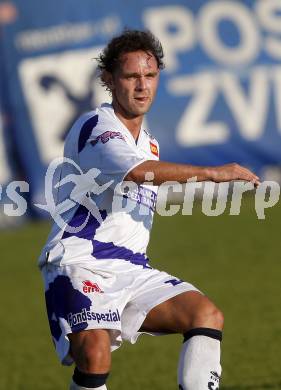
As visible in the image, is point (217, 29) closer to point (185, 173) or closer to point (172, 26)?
point (172, 26)

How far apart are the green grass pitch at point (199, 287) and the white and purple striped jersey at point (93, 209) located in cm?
227

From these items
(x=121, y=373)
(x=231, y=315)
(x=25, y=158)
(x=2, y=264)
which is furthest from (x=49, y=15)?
(x=121, y=373)

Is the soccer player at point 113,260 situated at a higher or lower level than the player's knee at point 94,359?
higher

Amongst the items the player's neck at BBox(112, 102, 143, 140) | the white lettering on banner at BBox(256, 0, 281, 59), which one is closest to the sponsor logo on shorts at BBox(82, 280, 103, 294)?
the player's neck at BBox(112, 102, 143, 140)

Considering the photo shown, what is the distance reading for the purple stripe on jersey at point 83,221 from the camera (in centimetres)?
583

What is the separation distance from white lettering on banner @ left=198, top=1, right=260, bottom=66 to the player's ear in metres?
11.5

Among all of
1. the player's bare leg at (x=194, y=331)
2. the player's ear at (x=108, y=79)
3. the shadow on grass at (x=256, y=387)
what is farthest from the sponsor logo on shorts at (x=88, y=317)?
the shadow on grass at (x=256, y=387)

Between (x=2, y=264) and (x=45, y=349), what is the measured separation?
4.88 metres

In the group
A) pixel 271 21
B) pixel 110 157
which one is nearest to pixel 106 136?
pixel 110 157

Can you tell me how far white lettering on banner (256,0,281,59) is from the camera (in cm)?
1752

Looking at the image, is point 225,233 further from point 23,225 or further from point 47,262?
point 47,262

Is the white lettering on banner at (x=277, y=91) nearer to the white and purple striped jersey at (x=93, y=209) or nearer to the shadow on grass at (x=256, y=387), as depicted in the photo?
the shadow on grass at (x=256, y=387)

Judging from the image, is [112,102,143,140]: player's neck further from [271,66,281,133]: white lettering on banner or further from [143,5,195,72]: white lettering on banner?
[271,66,281,133]: white lettering on banner

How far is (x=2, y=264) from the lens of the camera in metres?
14.7
